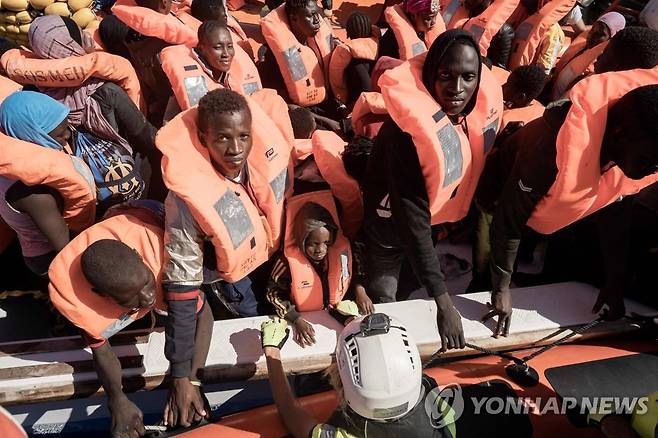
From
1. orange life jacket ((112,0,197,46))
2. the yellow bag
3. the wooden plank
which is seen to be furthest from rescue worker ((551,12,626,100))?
the yellow bag

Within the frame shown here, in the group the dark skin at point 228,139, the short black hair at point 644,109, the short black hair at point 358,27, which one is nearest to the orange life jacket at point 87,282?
the dark skin at point 228,139

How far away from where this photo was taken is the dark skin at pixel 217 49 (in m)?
2.45

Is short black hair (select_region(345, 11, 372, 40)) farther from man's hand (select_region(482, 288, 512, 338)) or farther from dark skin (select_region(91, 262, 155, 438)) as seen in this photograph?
dark skin (select_region(91, 262, 155, 438))

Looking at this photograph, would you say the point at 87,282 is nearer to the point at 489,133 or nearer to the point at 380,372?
the point at 380,372

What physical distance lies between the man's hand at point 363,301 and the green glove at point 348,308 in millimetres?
32

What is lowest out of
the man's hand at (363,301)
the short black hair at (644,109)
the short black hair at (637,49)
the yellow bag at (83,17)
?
the man's hand at (363,301)

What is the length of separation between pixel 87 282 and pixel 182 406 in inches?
19.5

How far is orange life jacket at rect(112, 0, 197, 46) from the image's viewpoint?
2.69 metres

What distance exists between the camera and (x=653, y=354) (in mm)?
1715

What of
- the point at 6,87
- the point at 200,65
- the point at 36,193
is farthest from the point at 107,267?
the point at 200,65

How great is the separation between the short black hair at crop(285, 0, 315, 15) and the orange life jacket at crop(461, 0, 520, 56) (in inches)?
41.4

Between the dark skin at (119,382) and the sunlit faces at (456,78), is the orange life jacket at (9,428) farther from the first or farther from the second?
the sunlit faces at (456,78)

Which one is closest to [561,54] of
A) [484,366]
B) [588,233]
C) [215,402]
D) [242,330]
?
[588,233]

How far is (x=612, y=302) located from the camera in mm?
1847
